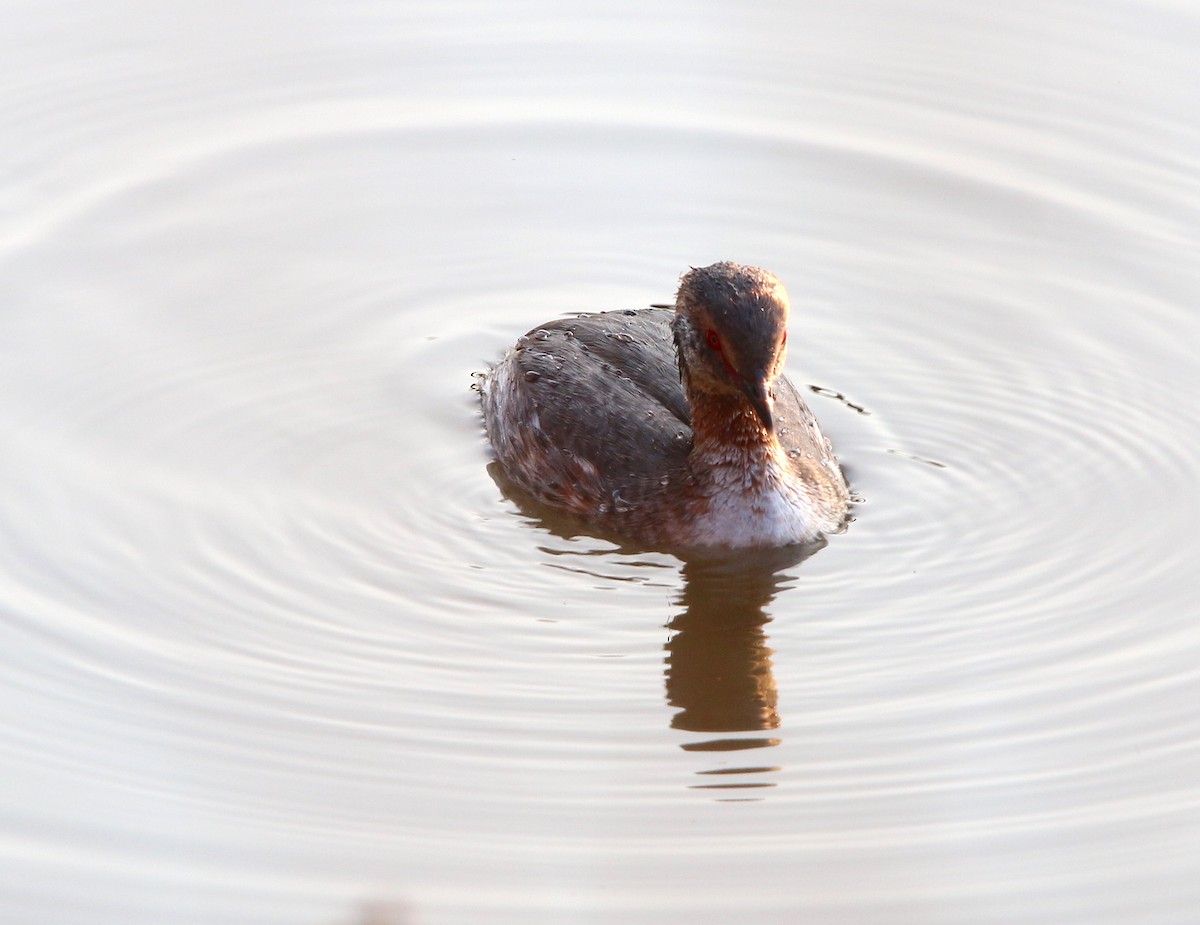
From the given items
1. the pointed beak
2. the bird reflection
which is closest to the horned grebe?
the pointed beak

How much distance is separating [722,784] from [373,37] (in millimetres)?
8202

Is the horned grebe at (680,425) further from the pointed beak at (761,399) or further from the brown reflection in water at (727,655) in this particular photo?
the brown reflection in water at (727,655)

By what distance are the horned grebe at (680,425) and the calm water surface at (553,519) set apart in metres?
0.25

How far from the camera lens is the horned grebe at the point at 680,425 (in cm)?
849

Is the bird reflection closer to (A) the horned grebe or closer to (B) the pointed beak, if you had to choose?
(A) the horned grebe

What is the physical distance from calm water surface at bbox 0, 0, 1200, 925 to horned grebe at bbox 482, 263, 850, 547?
0.81 ft

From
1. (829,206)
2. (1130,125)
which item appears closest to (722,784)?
(829,206)

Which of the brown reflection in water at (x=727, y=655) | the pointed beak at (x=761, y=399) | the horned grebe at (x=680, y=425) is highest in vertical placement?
the horned grebe at (x=680, y=425)

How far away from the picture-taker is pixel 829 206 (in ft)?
38.7

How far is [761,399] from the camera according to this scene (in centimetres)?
825

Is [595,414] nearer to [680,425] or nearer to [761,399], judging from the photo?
[680,425]

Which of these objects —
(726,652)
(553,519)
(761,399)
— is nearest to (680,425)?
(553,519)

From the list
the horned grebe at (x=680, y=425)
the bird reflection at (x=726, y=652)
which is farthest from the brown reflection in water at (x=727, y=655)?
the horned grebe at (x=680, y=425)

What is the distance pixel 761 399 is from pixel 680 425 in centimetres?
121
